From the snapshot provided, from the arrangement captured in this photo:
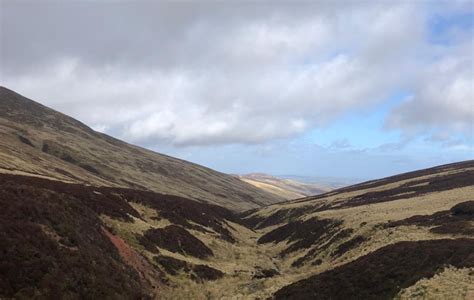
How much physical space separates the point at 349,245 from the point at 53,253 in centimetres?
2922

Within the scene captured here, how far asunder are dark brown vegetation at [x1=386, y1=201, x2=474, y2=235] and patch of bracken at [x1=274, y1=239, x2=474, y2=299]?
6184 mm

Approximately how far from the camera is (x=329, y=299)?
2741 centimetres

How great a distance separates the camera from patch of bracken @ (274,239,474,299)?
2588 centimetres

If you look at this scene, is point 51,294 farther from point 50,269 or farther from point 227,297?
point 227,297

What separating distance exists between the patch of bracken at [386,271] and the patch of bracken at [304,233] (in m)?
19.1

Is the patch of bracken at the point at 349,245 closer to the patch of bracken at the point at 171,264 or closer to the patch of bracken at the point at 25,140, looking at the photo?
the patch of bracken at the point at 171,264

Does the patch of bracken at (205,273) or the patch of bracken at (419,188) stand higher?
the patch of bracken at (419,188)

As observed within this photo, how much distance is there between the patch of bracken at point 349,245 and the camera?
137 feet

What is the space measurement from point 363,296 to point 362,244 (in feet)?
53.1

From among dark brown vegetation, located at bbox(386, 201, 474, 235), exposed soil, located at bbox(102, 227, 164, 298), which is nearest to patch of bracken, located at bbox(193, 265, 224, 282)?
exposed soil, located at bbox(102, 227, 164, 298)

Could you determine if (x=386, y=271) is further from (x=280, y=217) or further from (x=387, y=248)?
(x=280, y=217)

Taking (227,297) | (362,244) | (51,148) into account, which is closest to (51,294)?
(227,297)

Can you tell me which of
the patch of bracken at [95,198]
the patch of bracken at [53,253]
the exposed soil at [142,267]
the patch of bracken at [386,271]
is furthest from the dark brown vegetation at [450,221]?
the patch of bracken at [95,198]

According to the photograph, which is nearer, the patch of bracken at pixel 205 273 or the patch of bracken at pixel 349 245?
the patch of bracken at pixel 205 273
